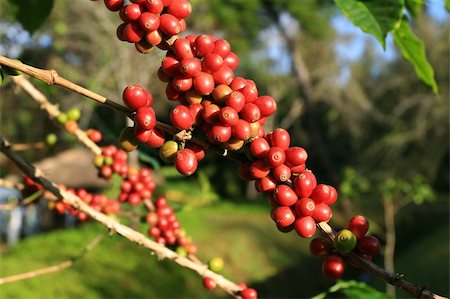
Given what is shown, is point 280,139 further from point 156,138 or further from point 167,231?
point 167,231

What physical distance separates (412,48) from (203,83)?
1.53ft

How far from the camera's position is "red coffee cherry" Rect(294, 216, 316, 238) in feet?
1.87

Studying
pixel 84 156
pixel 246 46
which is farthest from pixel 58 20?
pixel 246 46

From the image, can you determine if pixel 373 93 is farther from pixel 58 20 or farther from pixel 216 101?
pixel 216 101

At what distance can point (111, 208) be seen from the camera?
3.90 ft

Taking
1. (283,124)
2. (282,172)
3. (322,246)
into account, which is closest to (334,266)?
(322,246)

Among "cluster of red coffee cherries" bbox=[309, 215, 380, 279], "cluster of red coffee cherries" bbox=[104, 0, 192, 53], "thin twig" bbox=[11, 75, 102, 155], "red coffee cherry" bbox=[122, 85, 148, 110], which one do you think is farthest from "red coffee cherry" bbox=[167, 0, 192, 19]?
"thin twig" bbox=[11, 75, 102, 155]

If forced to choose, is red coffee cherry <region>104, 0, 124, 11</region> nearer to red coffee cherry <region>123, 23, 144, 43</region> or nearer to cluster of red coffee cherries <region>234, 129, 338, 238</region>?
red coffee cherry <region>123, 23, 144, 43</region>

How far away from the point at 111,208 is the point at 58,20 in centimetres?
938

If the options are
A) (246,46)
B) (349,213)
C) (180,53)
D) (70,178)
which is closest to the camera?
(180,53)

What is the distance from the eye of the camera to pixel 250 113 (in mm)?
578

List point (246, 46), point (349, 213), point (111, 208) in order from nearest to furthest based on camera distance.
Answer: point (111, 208)
point (349, 213)
point (246, 46)

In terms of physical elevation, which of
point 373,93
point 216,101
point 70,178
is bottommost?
point 70,178

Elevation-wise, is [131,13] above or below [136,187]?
above
